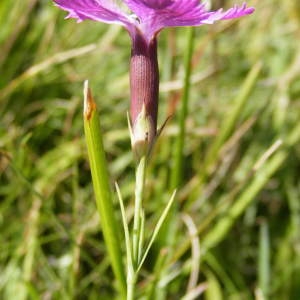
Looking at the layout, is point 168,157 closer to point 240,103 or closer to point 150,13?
point 240,103

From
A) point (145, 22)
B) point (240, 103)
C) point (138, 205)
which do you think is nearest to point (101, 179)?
point (138, 205)

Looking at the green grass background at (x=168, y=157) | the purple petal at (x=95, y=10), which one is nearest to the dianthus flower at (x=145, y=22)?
the purple petal at (x=95, y=10)

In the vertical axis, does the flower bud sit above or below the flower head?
below

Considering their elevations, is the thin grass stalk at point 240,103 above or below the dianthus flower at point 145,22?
below

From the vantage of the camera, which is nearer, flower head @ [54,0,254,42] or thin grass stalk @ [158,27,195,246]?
flower head @ [54,0,254,42]

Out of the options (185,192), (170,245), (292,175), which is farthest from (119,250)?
(292,175)

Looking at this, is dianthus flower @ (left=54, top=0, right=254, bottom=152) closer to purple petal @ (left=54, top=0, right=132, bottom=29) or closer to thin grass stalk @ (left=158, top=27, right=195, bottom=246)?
purple petal @ (left=54, top=0, right=132, bottom=29)

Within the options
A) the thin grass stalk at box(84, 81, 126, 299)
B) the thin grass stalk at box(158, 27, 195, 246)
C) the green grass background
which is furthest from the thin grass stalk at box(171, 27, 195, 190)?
the thin grass stalk at box(84, 81, 126, 299)

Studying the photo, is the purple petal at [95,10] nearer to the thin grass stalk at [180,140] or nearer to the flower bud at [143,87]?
the flower bud at [143,87]

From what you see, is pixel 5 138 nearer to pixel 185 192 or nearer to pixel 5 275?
pixel 5 275
